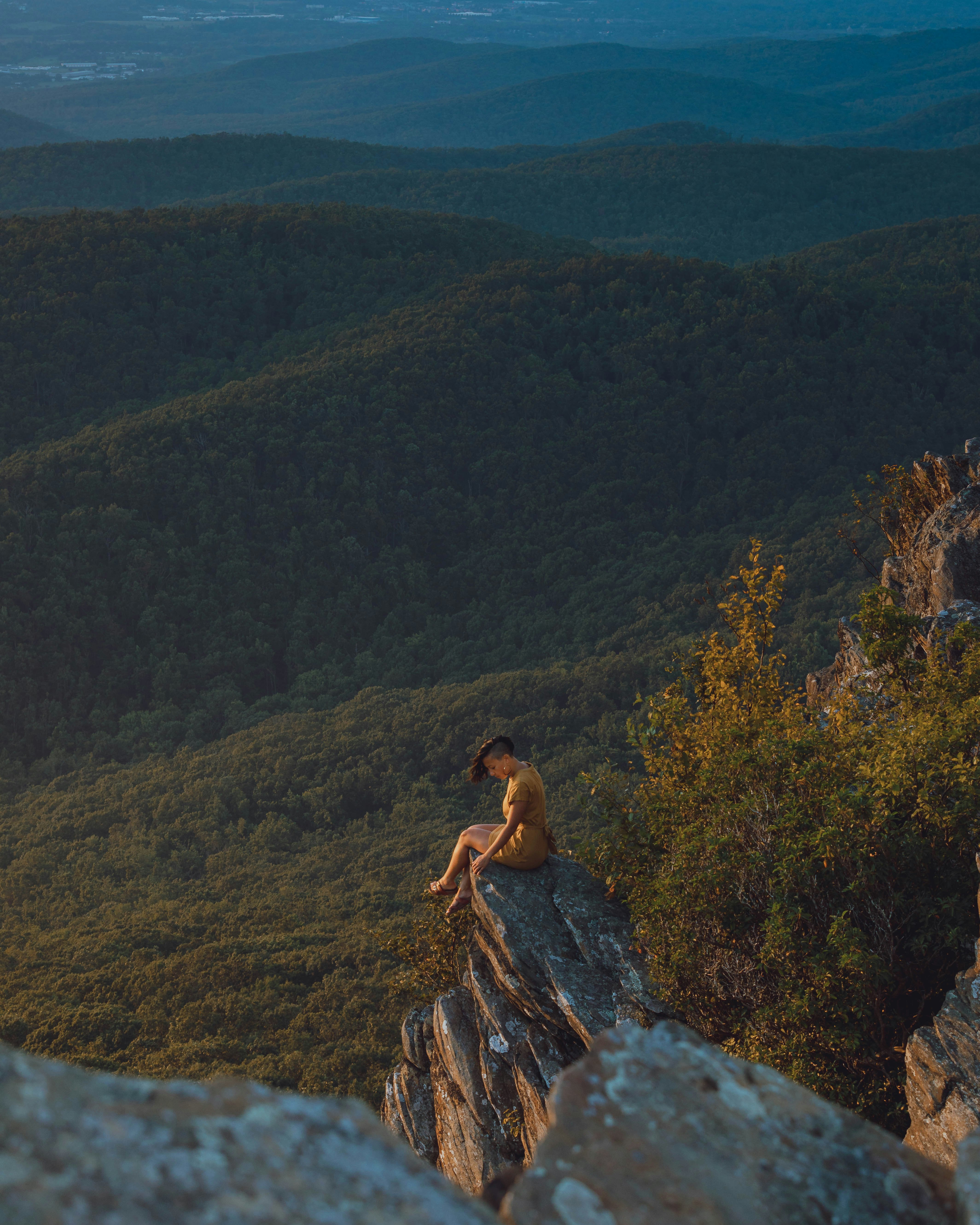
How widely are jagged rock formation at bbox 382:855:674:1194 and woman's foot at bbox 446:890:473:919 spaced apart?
0.68 feet

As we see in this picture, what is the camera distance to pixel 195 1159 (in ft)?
5.56

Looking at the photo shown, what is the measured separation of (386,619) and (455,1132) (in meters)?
25.4

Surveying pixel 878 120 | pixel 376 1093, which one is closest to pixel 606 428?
pixel 376 1093

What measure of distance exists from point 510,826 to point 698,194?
4062 inches

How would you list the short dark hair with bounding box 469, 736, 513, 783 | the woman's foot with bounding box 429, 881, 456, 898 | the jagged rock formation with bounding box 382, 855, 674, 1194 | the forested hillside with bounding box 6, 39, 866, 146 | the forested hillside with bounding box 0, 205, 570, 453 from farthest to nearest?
1. the forested hillside with bounding box 6, 39, 866, 146
2. the forested hillside with bounding box 0, 205, 570, 453
3. the woman's foot with bounding box 429, 881, 456, 898
4. the short dark hair with bounding box 469, 736, 513, 783
5. the jagged rock formation with bounding box 382, 855, 674, 1194

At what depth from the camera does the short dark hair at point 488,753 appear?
324 inches

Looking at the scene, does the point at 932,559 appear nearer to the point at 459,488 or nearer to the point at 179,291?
the point at 459,488

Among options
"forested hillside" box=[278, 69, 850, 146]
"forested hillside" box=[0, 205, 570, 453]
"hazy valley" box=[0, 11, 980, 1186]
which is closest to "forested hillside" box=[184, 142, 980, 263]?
"hazy valley" box=[0, 11, 980, 1186]

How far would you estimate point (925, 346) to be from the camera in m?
44.9

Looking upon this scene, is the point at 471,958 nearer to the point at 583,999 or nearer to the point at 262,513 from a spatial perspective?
the point at 583,999

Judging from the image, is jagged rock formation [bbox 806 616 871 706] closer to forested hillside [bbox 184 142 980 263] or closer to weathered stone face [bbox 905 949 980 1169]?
weathered stone face [bbox 905 949 980 1169]

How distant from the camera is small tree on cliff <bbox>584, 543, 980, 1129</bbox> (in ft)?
19.3

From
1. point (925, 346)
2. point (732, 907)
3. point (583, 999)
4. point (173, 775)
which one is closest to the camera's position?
point (732, 907)

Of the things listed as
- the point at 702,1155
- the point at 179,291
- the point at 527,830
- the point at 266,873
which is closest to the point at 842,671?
the point at 527,830
